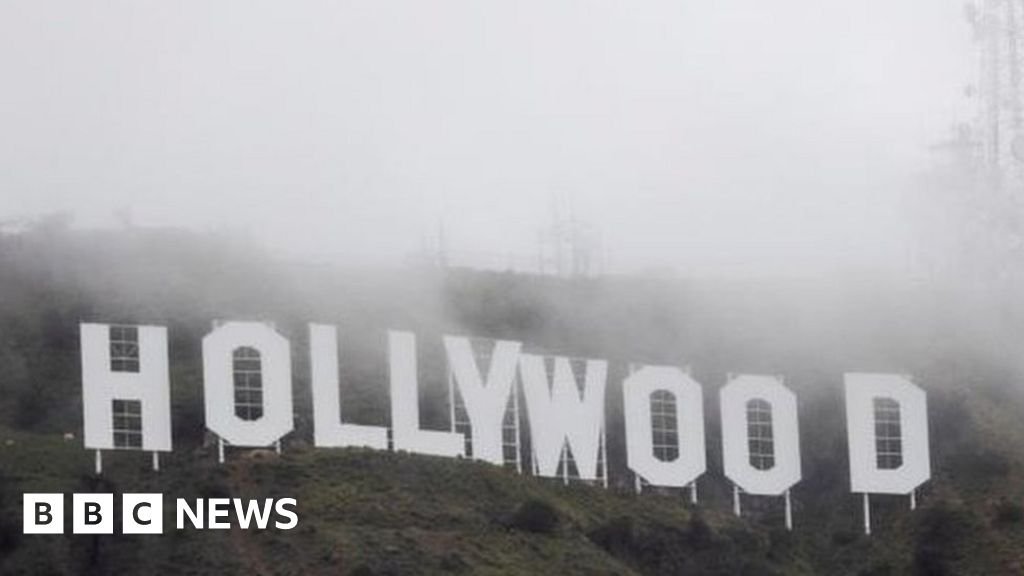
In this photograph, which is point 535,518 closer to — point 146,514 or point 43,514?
point 146,514

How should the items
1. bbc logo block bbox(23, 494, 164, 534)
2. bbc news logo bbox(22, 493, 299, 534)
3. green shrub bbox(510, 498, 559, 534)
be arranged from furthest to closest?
green shrub bbox(510, 498, 559, 534)
bbc news logo bbox(22, 493, 299, 534)
bbc logo block bbox(23, 494, 164, 534)

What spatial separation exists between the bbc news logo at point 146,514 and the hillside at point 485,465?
516 mm

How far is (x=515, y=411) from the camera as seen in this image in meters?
93.7

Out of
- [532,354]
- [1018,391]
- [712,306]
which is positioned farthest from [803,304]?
[532,354]

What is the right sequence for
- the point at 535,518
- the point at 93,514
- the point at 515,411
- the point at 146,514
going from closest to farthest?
the point at 93,514 → the point at 146,514 → the point at 535,518 → the point at 515,411

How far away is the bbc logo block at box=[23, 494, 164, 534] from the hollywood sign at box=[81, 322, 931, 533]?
267 cm

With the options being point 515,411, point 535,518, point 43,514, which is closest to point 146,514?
point 43,514

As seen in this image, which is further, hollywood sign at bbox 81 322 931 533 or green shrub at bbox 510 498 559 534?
hollywood sign at bbox 81 322 931 533

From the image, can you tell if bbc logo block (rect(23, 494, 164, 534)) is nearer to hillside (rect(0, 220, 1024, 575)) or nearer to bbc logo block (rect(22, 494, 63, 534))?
bbc logo block (rect(22, 494, 63, 534))

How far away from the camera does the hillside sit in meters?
84.6

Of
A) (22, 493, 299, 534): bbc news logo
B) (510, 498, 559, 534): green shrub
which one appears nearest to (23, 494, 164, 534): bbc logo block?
(22, 493, 299, 534): bbc news logo

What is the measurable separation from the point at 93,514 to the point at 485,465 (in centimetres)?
1421

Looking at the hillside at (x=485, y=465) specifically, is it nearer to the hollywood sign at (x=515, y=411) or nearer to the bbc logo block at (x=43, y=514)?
the bbc logo block at (x=43, y=514)

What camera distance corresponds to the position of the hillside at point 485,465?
84.6m
